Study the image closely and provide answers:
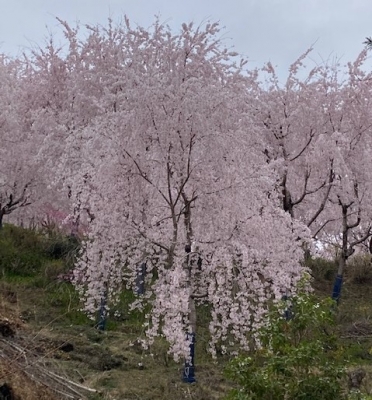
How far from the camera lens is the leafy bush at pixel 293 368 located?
481 cm

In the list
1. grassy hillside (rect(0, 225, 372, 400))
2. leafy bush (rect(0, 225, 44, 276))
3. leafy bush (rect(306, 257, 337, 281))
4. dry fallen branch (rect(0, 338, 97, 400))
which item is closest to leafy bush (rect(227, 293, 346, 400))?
grassy hillside (rect(0, 225, 372, 400))

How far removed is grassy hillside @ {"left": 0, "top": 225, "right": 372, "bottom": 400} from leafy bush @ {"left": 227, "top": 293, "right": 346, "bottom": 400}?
3.29 ft

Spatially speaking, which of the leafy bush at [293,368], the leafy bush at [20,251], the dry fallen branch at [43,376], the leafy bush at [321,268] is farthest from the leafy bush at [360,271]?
the dry fallen branch at [43,376]

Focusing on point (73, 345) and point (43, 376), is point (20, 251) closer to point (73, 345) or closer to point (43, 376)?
point (73, 345)

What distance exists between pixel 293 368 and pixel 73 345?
15.1 feet

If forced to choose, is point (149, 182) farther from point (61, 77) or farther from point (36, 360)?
point (61, 77)

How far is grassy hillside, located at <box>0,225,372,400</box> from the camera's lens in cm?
638

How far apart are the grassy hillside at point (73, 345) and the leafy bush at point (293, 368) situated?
1.00 meters

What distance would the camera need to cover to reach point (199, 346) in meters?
9.52

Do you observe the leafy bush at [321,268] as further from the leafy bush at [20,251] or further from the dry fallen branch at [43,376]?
the dry fallen branch at [43,376]

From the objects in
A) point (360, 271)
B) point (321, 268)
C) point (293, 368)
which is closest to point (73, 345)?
point (293, 368)

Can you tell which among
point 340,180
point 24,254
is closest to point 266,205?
point 340,180

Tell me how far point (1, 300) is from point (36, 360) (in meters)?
3.68

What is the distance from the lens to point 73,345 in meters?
8.57
